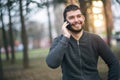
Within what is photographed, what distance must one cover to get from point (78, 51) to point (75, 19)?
1.14ft

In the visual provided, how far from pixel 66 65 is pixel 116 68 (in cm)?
54

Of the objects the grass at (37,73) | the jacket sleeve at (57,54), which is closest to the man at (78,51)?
the jacket sleeve at (57,54)

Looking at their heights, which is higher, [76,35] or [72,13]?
[72,13]

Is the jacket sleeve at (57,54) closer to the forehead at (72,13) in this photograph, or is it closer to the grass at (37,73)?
the forehead at (72,13)

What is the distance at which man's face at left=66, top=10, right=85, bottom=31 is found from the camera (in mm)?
4383

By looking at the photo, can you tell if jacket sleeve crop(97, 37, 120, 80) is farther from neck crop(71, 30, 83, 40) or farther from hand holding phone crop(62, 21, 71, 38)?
hand holding phone crop(62, 21, 71, 38)

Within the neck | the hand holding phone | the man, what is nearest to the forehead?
the man

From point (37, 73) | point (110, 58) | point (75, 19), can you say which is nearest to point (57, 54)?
point (75, 19)

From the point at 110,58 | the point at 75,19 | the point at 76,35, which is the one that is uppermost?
the point at 75,19

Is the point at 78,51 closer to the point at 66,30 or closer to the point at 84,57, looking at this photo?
the point at 84,57

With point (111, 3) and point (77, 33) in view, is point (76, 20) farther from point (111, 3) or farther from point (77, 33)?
point (111, 3)

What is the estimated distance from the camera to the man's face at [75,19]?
438cm

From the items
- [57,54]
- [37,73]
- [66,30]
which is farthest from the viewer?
[37,73]

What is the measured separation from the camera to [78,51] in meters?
4.48
